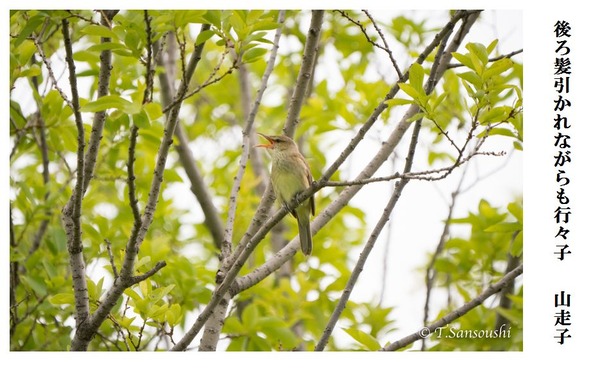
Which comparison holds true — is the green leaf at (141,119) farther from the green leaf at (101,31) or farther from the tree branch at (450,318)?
the tree branch at (450,318)

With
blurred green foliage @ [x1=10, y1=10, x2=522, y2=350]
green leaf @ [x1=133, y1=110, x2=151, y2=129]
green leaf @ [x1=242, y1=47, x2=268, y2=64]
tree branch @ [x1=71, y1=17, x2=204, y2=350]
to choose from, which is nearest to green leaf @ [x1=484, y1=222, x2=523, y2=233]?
blurred green foliage @ [x1=10, y1=10, x2=522, y2=350]

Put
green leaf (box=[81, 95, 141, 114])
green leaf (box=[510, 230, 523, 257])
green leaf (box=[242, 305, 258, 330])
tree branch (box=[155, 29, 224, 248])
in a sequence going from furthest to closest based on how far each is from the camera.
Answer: tree branch (box=[155, 29, 224, 248]) → green leaf (box=[242, 305, 258, 330]) → green leaf (box=[510, 230, 523, 257]) → green leaf (box=[81, 95, 141, 114])

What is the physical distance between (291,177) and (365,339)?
1.61m

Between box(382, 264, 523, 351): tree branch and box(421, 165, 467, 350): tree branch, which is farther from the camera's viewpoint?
box(421, 165, 467, 350): tree branch

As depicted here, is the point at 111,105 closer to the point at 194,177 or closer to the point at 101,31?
the point at 101,31

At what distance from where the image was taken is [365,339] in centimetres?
430

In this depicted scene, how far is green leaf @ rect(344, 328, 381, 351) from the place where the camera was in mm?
4266

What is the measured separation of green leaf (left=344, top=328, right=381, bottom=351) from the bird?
40.9 inches

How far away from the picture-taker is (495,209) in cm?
563

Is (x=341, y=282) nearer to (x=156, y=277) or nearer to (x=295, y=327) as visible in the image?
(x=295, y=327)

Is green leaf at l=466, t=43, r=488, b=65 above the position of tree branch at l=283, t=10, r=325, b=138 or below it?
below

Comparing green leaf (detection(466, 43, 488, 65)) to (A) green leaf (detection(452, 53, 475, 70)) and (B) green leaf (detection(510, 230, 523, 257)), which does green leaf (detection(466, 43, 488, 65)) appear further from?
(B) green leaf (detection(510, 230, 523, 257))

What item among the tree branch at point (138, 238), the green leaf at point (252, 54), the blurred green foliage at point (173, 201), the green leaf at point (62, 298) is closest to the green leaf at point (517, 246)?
the blurred green foliage at point (173, 201)

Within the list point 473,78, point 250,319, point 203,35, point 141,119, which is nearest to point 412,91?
point 473,78
